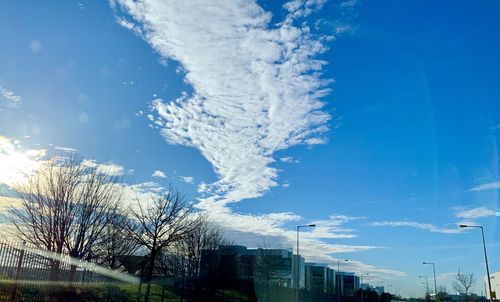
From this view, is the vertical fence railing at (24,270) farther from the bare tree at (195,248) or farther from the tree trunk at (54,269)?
the bare tree at (195,248)

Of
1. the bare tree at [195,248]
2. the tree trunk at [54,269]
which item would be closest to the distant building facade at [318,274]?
the bare tree at [195,248]

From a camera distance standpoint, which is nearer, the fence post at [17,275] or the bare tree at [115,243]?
the fence post at [17,275]

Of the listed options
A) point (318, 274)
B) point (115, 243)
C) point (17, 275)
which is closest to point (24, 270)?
point (17, 275)

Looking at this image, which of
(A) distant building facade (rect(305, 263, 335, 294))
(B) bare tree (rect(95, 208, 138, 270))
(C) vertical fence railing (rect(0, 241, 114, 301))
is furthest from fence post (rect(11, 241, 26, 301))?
(A) distant building facade (rect(305, 263, 335, 294))

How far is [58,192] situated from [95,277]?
4945 millimetres

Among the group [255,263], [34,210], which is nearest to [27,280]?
[34,210]

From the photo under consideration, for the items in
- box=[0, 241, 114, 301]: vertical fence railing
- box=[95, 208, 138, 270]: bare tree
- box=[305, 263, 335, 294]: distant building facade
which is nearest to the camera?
box=[0, 241, 114, 301]: vertical fence railing

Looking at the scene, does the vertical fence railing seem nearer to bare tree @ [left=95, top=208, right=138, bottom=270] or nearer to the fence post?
the fence post

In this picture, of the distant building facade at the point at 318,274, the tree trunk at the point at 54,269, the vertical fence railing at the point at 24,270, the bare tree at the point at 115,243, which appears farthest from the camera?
the distant building facade at the point at 318,274

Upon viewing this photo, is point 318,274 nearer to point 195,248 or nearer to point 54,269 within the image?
point 195,248

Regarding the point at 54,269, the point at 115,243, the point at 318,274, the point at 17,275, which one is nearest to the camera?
the point at 17,275

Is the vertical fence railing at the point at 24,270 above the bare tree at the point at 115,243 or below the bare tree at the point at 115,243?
below

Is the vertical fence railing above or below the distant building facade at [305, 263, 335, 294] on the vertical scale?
below

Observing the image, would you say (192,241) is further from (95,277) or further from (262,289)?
(95,277)
